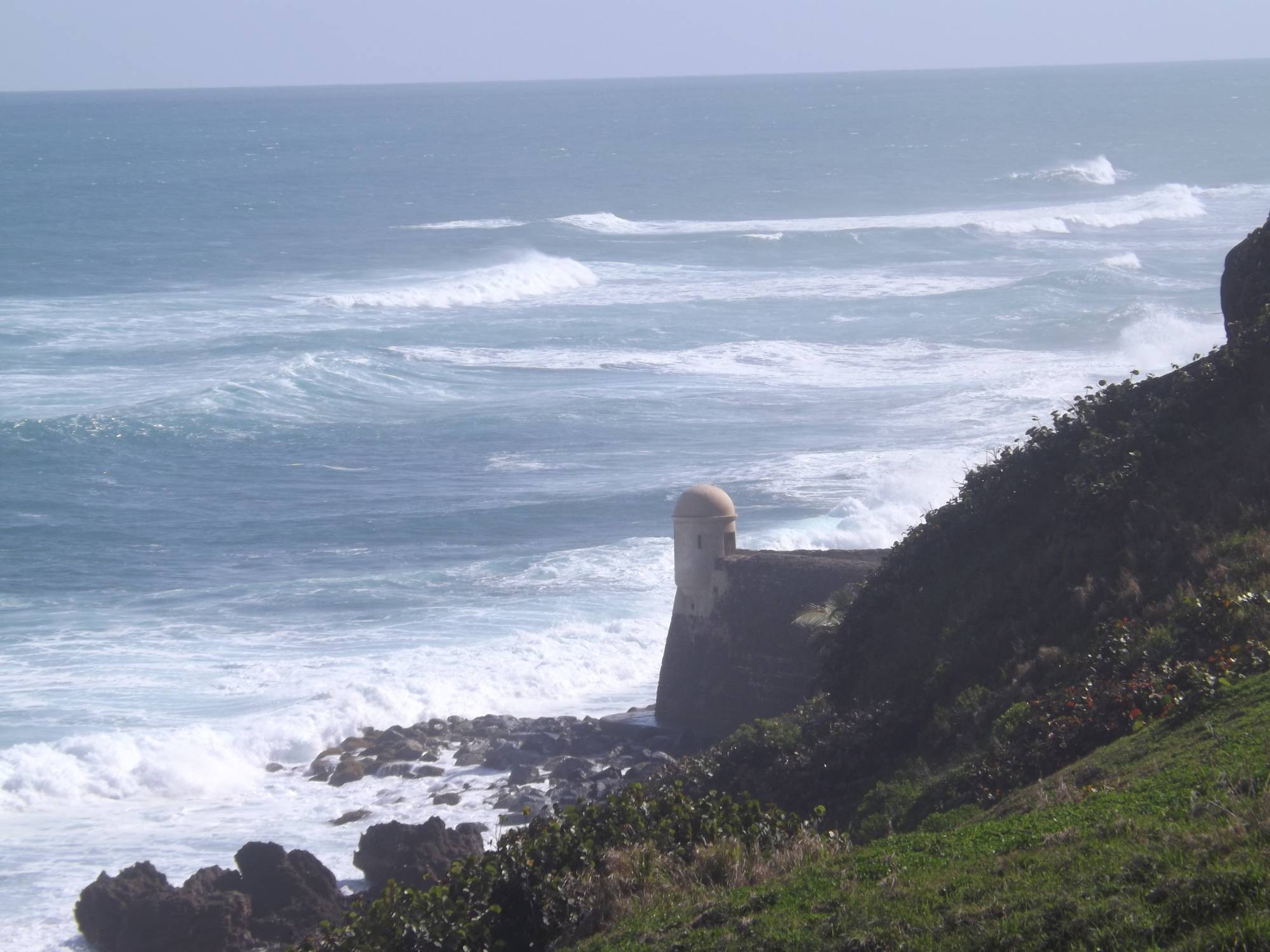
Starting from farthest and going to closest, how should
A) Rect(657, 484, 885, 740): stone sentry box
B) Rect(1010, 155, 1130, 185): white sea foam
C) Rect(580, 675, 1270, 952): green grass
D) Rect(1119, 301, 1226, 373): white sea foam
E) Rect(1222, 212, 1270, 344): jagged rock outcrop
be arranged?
Rect(1010, 155, 1130, 185): white sea foam
Rect(1119, 301, 1226, 373): white sea foam
Rect(657, 484, 885, 740): stone sentry box
Rect(1222, 212, 1270, 344): jagged rock outcrop
Rect(580, 675, 1270, 952): green grass

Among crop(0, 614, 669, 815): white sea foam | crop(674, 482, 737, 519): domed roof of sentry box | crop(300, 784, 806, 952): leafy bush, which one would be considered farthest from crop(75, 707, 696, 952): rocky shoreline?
crop(300, 784, 806, 952): leafy bush

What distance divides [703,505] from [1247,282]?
22.6ft

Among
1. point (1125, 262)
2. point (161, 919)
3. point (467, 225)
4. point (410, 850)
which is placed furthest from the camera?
point (467, 225)

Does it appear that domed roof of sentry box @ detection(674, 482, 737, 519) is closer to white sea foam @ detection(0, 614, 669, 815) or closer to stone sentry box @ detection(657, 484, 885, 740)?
stone sentry box @ detection(657, 484, 885, 740)

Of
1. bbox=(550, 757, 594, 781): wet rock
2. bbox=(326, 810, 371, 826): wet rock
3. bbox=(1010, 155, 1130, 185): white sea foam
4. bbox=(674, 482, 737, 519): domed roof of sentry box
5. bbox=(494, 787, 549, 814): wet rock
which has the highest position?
bbox=(1010, 155, 1130, 185): white sea foam

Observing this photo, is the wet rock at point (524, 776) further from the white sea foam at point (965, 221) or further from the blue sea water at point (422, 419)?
the white sea foam at point (965, 221)

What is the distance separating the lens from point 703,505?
1989 cm

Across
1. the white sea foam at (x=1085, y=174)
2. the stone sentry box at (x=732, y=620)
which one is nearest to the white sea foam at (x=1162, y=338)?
the stone sentry box at (x=732, y=620)

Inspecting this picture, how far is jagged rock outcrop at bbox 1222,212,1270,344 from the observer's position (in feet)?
53.3

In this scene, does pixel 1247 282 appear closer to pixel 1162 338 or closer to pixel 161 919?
pixel 161 919

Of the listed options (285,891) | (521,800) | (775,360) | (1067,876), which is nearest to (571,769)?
(521,800)

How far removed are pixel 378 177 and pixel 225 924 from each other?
9298cm

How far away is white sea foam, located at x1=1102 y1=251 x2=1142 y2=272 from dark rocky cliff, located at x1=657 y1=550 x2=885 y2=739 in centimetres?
4683

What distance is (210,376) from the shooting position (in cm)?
4406
